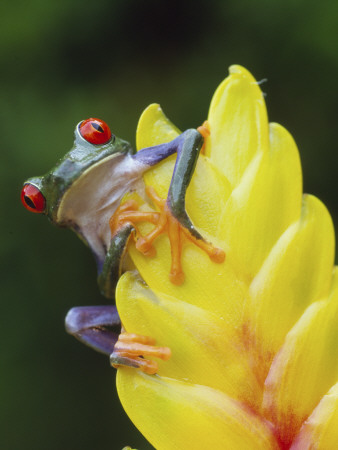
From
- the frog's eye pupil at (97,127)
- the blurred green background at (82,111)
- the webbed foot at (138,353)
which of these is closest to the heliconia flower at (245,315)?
the webbed foot at (138,353)

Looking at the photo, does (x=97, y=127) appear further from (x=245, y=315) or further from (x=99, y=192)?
(x=245, y=315)

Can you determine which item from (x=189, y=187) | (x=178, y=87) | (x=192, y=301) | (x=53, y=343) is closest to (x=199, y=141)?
(x=189, y=187)

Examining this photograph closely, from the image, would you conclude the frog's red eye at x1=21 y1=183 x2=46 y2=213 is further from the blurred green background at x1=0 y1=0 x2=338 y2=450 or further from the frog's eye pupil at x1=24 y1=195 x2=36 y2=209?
the blurred green background at x1=0 y1=0 x2=338 y2=450

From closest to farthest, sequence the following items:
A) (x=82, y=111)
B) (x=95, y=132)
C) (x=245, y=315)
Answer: (x=245, y=315) < (x=95, y=132) < (x=82, y=111)

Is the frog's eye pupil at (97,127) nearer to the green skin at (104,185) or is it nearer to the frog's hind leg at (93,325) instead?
the green skin at (104,185)

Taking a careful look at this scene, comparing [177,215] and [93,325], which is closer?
[177,215]

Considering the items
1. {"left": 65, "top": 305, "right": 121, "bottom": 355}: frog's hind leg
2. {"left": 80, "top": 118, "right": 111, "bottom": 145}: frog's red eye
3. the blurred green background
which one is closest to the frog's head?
{"left": 80, "top": 118, "right": 111, "bottom": 145}: frog's red eye

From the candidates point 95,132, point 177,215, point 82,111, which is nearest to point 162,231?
point 177,215
